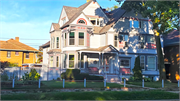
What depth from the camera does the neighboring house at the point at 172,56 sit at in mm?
35694

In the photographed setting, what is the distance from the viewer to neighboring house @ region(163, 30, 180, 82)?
35.7m

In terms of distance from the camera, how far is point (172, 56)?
36.5 metres

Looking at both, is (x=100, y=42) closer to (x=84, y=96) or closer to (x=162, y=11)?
(x=162, y=11)

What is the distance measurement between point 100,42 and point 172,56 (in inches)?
490

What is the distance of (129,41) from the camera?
1352 inches

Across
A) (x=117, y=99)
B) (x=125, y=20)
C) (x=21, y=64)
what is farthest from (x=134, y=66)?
(x=21, y=64)

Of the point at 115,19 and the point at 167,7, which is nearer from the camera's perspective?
the point at 167,7

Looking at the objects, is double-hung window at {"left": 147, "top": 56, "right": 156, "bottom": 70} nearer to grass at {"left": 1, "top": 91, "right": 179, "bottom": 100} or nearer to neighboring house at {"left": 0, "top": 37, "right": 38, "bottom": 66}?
grass at {"left": 1, "top": 91, "right": 179, "bottom": 100}

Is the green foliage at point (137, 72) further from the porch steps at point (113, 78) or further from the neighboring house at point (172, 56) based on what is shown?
the neighboring house at point (172, 56)

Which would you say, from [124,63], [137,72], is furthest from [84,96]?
[124,63]

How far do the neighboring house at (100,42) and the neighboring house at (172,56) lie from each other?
3.08 m

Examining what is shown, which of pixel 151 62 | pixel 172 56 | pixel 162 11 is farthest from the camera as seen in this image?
pixel 172 56

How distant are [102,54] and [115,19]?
675cm

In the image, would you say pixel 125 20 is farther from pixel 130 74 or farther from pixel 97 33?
pixel 130 74
